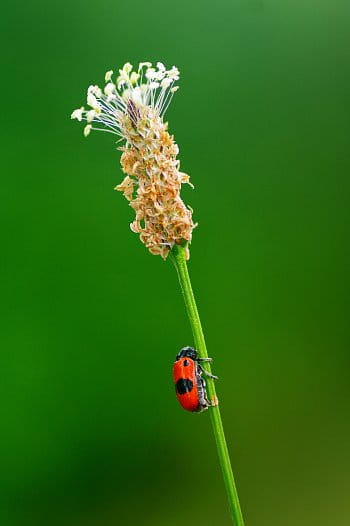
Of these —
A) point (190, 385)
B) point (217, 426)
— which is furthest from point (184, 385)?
point (217, 426)

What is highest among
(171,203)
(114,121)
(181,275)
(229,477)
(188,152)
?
(188,152)

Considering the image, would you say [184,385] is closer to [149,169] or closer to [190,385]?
[190,385]

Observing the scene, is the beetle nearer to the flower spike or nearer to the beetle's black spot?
the beetle's black spot

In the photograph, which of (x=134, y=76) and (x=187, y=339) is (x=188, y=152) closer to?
(x=187, y=339)

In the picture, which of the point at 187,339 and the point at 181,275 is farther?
the point at 187,339

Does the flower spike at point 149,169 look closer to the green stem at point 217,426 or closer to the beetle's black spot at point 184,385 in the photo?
the green stem at point 217,426

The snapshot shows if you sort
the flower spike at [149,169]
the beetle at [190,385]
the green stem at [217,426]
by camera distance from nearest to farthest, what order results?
the green stem at [217,426]
the flower spike at [149,169]
the beetle at [190,385]

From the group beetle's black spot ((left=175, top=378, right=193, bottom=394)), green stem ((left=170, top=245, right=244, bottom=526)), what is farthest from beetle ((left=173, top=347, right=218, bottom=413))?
green stem ((left=170, top=245, right=244, bottom=526))

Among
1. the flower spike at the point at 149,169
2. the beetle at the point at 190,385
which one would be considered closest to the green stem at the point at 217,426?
the flower spike at the point at 149,169

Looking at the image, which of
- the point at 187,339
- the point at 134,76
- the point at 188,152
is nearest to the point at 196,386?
the point at 134,76
